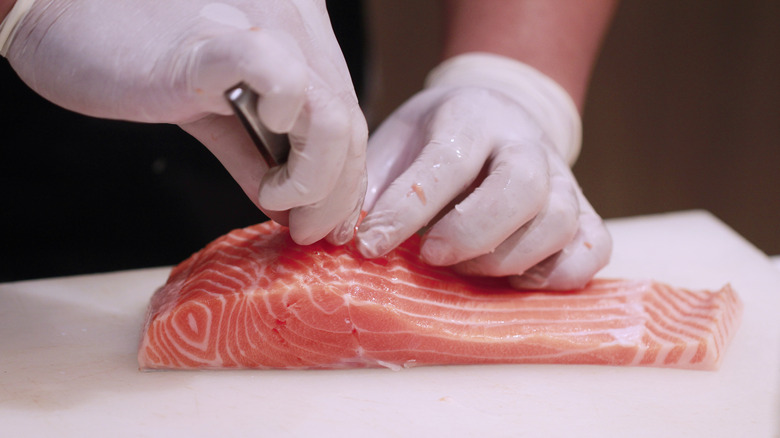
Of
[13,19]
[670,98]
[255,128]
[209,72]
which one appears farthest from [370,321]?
[670,98]

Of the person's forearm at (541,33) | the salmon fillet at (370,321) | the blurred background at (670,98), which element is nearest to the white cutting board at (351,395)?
the salmon fillet at (370,321)

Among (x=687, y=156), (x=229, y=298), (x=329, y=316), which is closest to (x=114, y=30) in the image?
(x=229, y=298)

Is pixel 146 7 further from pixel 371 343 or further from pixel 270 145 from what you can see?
pixel 371 343

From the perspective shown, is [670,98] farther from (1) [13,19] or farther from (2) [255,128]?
(1) [13,19]

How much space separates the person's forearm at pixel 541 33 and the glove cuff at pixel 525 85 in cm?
8

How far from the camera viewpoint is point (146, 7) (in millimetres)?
1522

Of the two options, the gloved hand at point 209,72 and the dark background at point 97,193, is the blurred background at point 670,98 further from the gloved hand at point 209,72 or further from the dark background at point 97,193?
the gloved hand at point 209,72

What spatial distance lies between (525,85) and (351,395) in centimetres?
132

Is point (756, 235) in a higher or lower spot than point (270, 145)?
lower

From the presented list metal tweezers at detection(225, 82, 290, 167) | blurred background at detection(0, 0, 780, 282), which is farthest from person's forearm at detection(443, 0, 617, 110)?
metal tweezers at detection(225, 82, 290, 167)

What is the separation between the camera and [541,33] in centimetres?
267

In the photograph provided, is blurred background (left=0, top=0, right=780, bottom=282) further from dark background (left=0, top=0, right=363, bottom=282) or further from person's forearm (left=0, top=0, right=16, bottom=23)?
person's forearm (left=0, top=0, right=16, bottom=23)

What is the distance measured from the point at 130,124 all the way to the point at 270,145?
4.08ft

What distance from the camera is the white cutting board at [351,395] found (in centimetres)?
162
